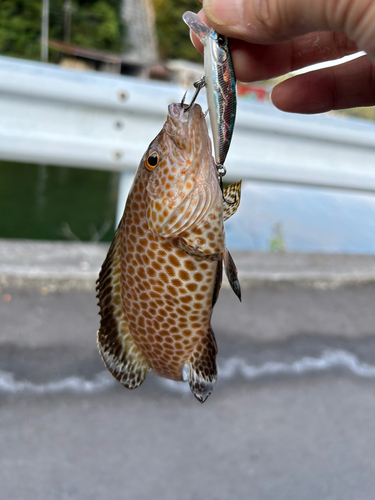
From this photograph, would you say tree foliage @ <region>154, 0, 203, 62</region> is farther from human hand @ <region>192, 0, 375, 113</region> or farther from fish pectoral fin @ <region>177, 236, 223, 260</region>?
fish pectoral fin @ <region>177, 236, 223, 260</region>

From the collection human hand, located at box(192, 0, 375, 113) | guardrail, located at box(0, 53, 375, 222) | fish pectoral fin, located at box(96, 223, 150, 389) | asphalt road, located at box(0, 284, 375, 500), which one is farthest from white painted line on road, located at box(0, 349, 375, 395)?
human hand, located at box(192, 0, 375, 113)

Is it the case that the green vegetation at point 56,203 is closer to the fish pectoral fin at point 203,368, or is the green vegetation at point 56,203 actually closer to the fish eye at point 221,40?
the fish pectoral fin at point 203,368

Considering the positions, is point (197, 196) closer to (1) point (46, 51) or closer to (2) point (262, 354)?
(2) point (262, 354)

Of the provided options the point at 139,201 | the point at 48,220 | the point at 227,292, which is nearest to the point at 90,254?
the point at 227,292


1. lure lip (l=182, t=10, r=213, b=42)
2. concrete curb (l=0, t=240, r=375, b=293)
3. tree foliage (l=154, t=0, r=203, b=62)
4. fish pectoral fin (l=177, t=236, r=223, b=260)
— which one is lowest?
tree foliage (l=154, t=0, r=203, b=62)

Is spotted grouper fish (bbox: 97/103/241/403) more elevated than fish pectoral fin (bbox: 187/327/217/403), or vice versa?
spotted grouper fish (bbox: 97/103/241/403)

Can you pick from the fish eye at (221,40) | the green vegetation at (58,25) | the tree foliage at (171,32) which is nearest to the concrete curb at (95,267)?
the fish eye at (221,40)
